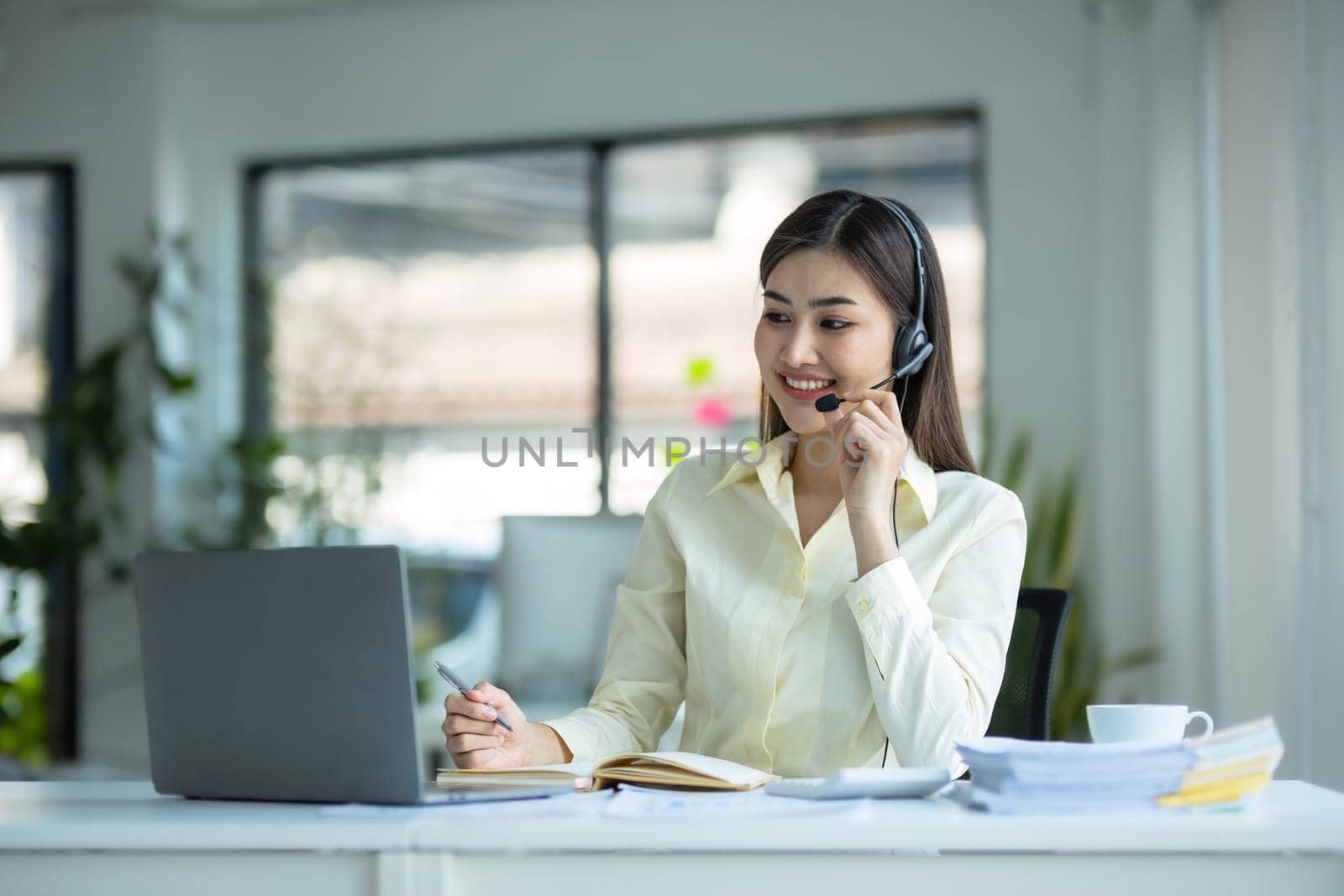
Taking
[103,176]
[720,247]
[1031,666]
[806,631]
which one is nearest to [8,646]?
[806,631]

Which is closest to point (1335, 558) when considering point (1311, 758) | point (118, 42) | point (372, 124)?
point (1311, 758)

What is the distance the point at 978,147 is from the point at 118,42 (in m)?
3.31

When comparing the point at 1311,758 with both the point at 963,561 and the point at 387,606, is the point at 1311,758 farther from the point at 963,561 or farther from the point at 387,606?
the point at 387,606

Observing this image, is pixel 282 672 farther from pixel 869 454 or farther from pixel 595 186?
pixel 595 186

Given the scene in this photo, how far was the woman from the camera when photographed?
1.56 metres

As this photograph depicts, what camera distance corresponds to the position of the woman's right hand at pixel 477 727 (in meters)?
1.52

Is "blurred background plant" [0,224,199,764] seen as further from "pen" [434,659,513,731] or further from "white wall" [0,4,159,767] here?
"pen" [434,659,513,731]

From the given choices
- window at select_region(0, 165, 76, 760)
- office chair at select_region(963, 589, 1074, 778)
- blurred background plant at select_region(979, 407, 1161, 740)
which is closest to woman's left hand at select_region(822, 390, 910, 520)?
office chair at select_region(963, 589, 1074, 778)

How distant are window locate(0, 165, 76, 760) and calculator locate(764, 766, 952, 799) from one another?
486 cm

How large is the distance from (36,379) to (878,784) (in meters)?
5.16

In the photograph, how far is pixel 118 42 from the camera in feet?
17.9

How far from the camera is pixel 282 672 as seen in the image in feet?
4.01

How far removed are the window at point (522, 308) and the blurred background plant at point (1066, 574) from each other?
0.44m

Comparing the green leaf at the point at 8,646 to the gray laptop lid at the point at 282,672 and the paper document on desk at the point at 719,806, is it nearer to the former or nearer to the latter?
the gray laptop lid at the point at 282,672
